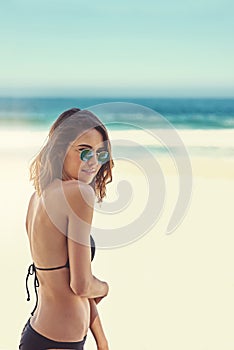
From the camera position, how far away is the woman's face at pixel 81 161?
1230 millimetres

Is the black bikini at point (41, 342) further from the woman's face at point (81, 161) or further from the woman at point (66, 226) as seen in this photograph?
the woman's face at point (81, 161)

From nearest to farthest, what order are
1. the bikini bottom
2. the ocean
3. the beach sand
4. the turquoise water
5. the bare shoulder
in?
1. the bare shoulder
2. the bikini bottom
3. the beach sand
4. the ocean
5. the turquoise water

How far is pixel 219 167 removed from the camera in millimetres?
5180

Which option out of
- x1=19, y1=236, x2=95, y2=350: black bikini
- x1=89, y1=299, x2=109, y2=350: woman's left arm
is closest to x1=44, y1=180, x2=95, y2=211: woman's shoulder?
x1=19, y1=236, x2=95, y2=350: black bikini

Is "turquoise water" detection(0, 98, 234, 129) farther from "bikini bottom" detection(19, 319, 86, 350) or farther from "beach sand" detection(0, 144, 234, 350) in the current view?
"bikini bottom" detection(19, 319, 86, 350)

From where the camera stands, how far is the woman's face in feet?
4.04

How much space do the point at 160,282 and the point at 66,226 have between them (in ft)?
6.91

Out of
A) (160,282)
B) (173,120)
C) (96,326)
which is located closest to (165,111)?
(173,120)

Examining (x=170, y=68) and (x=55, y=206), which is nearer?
(x=55, y=206)

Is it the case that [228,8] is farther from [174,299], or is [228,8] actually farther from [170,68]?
[174,299]

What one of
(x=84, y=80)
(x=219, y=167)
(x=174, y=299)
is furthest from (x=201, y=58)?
(x=174, y=299)

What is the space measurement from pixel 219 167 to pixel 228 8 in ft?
11.4

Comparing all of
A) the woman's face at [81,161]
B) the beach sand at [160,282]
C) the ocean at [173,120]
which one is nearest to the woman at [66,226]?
the woman's face at [81,161]

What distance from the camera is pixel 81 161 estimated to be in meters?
1.23
